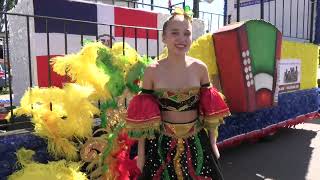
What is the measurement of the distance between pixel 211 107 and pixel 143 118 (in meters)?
0.44

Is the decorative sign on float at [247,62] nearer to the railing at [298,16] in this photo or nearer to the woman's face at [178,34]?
the woman's face at [178,34]

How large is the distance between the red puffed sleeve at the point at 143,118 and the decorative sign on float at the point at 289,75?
350cm

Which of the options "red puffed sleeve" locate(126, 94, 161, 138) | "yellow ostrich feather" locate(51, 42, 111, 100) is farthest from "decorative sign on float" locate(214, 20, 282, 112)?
"red puffed sleeve" locate(126, 94, 161, 138)

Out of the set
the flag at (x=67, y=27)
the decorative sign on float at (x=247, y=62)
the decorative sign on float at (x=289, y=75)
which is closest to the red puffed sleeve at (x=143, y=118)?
the flag at (x=67, y=27)

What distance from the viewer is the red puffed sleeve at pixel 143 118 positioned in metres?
A: 2.10

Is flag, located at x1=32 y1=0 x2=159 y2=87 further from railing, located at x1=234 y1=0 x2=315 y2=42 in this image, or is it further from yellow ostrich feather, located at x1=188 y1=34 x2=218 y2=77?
railing, located at x1=234 y1=0 x2=315 y2=42

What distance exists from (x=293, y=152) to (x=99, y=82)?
11.2 feet

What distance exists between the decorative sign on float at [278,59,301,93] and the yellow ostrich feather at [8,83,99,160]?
3448 mm

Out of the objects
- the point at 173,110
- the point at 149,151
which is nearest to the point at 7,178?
→ the point at 149,151

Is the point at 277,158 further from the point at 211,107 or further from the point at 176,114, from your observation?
the point at 176,114

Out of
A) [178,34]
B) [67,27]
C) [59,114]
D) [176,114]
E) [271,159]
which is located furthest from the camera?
[271,159]

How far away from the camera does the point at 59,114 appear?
2.55m

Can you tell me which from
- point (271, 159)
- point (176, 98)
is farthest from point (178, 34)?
point (271, 159)

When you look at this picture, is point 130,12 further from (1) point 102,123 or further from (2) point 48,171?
(2) point 48,171
